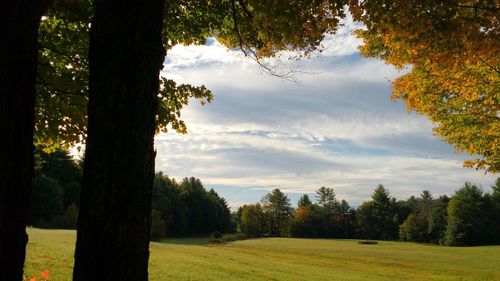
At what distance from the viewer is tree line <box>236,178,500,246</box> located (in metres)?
85.8

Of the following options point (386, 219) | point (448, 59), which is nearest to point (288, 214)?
point (386, 219)

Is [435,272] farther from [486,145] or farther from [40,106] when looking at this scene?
[40,106]

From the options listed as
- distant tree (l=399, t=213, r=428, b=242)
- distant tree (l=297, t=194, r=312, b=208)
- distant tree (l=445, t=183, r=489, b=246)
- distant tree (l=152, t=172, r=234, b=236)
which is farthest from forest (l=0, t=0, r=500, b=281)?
distant tree (l=297, t=194, r=312, b=208)

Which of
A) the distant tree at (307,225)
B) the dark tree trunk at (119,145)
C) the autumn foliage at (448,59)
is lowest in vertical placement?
the distant tree at (307,225)

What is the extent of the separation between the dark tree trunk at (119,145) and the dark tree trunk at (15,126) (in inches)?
20.2

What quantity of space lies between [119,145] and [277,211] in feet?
403

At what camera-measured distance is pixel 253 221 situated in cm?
11462

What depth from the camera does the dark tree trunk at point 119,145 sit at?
3846mm

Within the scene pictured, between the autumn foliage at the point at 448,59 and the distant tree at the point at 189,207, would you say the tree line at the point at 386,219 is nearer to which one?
the distant tree at the point at 189,207

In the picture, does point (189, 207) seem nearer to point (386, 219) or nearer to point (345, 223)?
point (345, 223)

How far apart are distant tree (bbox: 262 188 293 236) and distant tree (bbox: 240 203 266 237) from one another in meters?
3.29

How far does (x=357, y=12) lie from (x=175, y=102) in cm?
554

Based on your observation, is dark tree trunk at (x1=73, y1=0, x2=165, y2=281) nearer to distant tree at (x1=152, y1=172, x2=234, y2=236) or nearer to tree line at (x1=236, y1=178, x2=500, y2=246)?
distant tree at (x1=152, y1=172, x2=234, y2=236)

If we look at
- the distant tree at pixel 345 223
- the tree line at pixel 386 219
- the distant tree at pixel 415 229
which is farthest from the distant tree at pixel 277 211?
the distant tree at pixel 415 229
